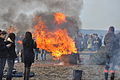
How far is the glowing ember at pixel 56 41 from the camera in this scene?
50.1 feet

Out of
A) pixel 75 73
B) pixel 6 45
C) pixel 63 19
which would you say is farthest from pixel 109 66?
pixel 63 19

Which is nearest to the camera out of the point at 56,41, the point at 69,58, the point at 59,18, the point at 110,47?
the point at 110,47

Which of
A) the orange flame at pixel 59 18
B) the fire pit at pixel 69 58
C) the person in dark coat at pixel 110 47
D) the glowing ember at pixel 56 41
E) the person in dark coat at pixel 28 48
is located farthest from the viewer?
the orange flame at pixel 59 18

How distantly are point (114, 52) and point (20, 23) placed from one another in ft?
34.1

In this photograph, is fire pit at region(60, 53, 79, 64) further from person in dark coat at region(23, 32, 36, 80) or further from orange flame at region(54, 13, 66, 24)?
person in dark coat at region(23, 32, 36, 80)

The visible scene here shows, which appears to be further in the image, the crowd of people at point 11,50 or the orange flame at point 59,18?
the orange flame at point 59,18

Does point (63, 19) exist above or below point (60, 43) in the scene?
above

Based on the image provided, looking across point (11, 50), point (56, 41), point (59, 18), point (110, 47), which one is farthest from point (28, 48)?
point (59, 18)

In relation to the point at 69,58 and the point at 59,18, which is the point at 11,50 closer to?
the point at 69,58

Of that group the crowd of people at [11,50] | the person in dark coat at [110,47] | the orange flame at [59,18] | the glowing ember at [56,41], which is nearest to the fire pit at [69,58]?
the glowing ember at [56,41]

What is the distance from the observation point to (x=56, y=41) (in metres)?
15.3

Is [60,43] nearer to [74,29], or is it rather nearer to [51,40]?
[51,40]

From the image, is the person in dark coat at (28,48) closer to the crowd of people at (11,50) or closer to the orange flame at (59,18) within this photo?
the crowd of people at (11,50)

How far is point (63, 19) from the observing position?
1616 cm
